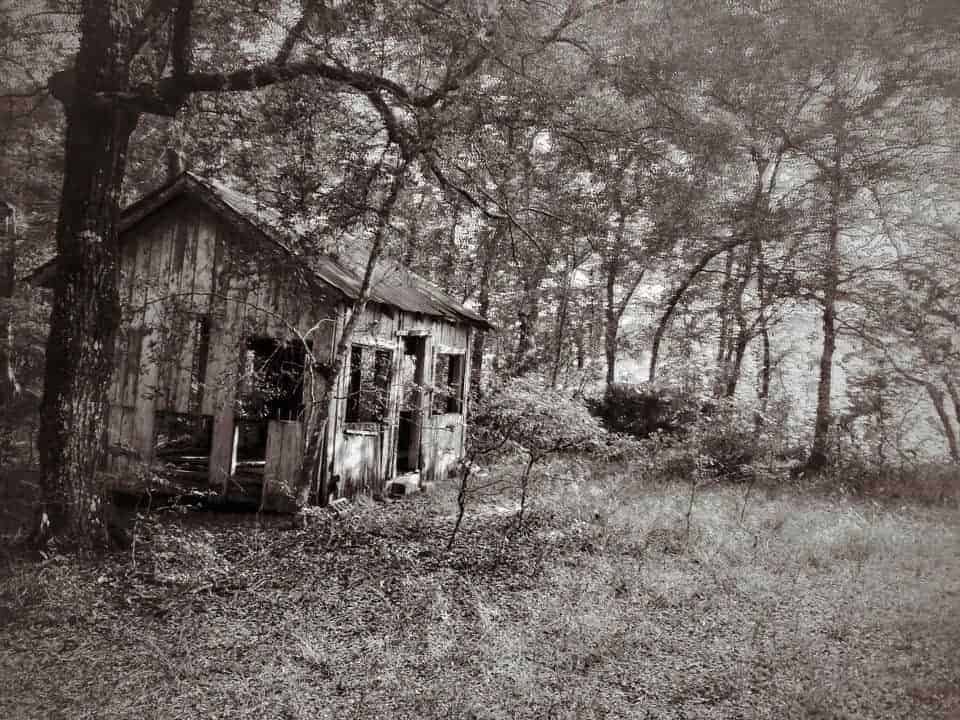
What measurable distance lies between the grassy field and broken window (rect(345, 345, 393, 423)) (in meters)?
2.36

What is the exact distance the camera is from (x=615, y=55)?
594 cm

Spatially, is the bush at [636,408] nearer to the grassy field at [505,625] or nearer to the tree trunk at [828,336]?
the grassy field at [505,625]

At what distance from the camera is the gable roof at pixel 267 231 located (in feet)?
20.5

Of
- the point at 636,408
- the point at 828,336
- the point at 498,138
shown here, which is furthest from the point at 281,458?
the point at 636,408

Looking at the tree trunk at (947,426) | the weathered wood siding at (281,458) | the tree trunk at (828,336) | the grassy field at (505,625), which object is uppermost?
the tree trunk at (828,336)

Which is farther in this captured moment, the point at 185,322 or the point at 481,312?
the point at 481,312

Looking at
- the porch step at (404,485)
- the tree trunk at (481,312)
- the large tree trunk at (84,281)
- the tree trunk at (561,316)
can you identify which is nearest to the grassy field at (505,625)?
the large tree trunk at (84,281)

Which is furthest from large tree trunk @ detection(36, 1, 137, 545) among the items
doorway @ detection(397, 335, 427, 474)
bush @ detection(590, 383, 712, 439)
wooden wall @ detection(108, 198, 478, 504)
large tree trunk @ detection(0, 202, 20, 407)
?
bush @ detection(590, 383, 712, 439)

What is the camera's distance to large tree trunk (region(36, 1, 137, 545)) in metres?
4.79

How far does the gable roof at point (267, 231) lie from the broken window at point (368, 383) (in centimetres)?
73

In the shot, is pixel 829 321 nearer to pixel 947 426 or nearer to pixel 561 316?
pixel 947 426

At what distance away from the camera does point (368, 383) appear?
8.60 m

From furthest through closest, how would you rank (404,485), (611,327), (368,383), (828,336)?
(611,327), (404,485), (368,383), (828,336)

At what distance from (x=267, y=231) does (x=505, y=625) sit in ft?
15.2
